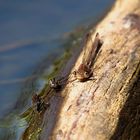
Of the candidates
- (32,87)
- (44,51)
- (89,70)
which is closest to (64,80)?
(89,70)

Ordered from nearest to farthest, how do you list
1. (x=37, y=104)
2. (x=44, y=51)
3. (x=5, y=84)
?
1. (x=37, y=104)
2. (x=5, y=84)
3. (x=44, y=51)

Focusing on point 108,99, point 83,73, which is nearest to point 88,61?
point 83,73

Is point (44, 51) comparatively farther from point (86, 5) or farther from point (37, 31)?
point (86, 5)

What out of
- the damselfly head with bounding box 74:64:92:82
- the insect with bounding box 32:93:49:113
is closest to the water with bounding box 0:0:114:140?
the insect with bounding box 32:93:49:113

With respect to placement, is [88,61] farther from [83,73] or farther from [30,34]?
[30,34]

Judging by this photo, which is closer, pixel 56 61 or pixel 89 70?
pixel 89 70

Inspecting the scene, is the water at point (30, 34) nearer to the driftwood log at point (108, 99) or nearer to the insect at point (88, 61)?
the insect at point (88, 61)

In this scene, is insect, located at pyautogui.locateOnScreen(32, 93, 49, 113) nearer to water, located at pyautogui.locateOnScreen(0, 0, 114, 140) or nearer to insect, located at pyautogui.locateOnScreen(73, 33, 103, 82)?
insect, located at pyautogui.locateOnScreen(73, 33, 103, 82)
